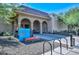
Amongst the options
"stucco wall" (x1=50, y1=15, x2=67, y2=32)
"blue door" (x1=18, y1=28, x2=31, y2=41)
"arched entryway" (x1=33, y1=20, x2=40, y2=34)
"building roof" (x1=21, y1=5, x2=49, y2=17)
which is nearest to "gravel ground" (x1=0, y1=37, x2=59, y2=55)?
"blue door" (x1=18, y1=28, x2=31, y2=41)

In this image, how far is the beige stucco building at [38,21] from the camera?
3609 millimetres

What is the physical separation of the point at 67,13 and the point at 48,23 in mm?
525

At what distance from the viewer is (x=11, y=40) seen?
3578 mm

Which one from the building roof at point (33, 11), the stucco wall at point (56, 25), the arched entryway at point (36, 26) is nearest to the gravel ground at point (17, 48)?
the arched entryway at point (36, 26)

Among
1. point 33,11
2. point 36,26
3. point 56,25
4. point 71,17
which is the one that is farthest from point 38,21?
point 71,17

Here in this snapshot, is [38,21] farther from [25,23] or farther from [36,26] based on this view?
[25,23]

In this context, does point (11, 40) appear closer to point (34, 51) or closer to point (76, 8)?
point (34, 51)

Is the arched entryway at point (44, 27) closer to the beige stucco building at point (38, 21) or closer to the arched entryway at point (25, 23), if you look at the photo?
the beige stucco building at point (38, 21)

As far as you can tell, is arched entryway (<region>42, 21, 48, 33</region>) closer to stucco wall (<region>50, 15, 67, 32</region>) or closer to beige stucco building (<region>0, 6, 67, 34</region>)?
beige stucco building (<region>0, 6, 67, 34</region>)

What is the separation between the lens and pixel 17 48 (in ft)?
11.6

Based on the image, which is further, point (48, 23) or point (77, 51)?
point (48, 23)

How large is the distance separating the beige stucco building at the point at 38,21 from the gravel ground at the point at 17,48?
1.00 feet

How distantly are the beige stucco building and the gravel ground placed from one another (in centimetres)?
31

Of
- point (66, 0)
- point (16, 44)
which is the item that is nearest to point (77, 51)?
point (66, 0)
